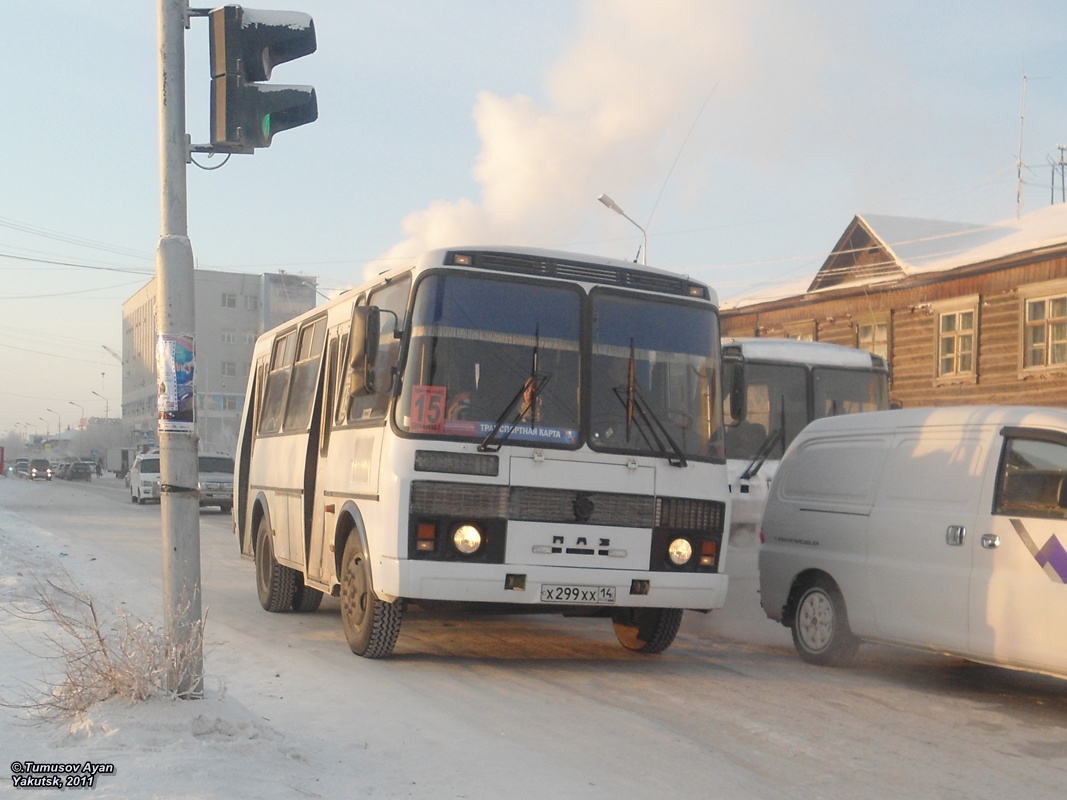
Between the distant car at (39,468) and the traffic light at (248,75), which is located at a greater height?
the traffic light at (248,75)

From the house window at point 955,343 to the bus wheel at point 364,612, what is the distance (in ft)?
74.3

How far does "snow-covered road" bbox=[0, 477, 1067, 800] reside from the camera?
5.68 meters

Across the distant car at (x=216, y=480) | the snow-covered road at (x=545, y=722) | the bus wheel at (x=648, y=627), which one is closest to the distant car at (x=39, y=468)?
the distant car at (x=216, y=480)

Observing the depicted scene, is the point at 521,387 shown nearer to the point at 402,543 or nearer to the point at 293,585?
the point at 402,543

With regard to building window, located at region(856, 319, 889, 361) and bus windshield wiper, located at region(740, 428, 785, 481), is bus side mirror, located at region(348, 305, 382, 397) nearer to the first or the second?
bus windshield wiper, located at region(740, 428, 785, 481)

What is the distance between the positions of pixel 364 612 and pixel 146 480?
35022 mm

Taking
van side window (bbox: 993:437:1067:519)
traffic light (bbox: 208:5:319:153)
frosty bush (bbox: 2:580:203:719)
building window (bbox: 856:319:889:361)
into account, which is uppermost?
building window (bbox: 856:319:889:361)

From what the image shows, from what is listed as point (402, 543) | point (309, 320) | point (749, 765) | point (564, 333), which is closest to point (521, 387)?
point (564, 333)

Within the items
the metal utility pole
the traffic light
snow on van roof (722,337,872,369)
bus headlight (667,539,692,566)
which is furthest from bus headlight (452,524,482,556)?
snow on van roof (722,337,872,369)

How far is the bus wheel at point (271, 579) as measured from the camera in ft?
41.4

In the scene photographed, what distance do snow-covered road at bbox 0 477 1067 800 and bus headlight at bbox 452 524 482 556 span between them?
0.93 meters

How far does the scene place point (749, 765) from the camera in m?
6.40

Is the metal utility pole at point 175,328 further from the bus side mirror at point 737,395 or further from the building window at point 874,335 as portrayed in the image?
the building window at point 874,335

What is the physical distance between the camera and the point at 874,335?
32844mm
